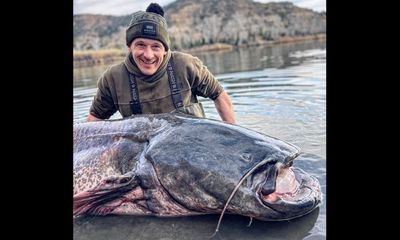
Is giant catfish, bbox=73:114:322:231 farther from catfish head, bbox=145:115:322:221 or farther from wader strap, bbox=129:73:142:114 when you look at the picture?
wader strap, bbox=129:73:142:114

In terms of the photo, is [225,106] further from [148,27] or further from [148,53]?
[148,27]

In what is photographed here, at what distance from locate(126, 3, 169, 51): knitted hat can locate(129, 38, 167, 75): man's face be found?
56 mm

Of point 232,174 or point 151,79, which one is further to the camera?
point 151,79

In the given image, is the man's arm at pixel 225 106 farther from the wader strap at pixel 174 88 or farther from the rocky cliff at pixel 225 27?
the rocky cliff at pixel 225 27

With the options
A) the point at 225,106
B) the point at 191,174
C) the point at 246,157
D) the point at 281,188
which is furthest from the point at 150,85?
the point at 281,188

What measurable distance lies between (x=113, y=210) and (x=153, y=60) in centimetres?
173

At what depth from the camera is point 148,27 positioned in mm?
3869

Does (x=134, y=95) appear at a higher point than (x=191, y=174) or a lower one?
higher

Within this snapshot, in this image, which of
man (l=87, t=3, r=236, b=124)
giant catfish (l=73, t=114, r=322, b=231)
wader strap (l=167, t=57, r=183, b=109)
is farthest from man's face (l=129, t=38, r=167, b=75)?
giant catfish (l=73, t=114, r=322, b=231)

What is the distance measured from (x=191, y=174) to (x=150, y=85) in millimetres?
1768

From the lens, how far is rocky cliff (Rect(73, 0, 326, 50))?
111 ft

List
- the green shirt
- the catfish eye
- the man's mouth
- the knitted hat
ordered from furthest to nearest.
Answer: the green shirt, the man's mouth, the knitted hat, the catfish eye

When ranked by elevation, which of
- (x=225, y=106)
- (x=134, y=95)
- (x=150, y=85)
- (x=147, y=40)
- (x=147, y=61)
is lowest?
(x=225, y=106)
